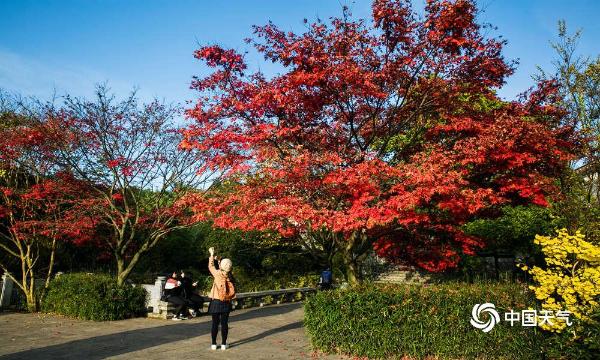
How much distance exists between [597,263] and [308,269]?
723 inches

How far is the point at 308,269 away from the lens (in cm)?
2362

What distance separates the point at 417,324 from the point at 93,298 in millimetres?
8995

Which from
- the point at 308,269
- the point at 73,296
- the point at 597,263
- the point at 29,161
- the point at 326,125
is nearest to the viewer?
the point at 597,263

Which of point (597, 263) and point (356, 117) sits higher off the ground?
point (356, 117)

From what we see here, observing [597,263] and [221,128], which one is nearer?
[597,263]

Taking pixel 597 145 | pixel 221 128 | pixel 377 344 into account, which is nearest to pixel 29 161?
pixel 221 128

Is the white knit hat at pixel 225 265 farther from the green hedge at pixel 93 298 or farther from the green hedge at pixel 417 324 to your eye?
the green hedge at pixel 93 298

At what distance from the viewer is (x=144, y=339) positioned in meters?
9.03

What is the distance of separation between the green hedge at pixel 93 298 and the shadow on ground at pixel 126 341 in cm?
174

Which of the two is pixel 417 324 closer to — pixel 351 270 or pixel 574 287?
pixel 574 287

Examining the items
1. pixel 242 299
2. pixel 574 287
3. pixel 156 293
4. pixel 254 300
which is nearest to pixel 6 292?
pixel 156 293

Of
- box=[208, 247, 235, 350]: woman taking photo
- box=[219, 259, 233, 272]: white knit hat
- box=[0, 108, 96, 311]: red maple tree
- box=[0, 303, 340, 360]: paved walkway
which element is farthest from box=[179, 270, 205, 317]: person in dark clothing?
box=[219, 259, 233, 272]: white knit hat

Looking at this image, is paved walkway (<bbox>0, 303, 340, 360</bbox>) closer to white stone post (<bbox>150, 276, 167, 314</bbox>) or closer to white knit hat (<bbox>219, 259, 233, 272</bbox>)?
white stone post (<bbox>150, 276, 167, 314</bbox>)

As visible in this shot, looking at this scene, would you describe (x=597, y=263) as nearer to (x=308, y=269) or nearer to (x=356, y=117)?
(x=356, y=117)
